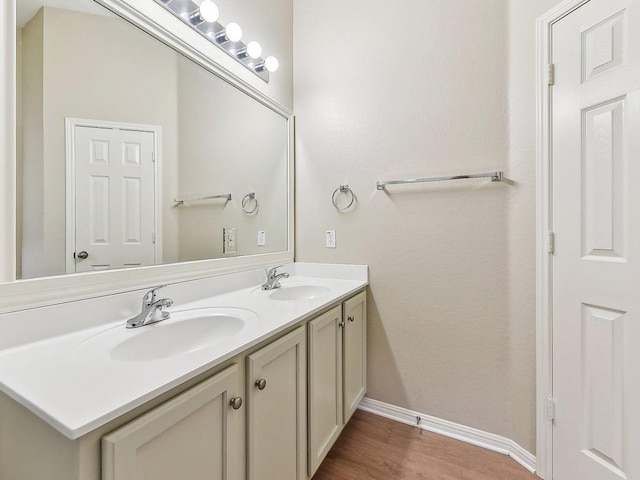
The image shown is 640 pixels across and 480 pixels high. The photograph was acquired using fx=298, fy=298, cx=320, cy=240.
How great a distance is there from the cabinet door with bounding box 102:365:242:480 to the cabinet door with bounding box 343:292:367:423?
31.2 inches

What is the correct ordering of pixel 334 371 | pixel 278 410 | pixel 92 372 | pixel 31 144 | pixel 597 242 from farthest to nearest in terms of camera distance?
pixel 334 371 → pixel 597 242 → pixel 278 410 → pixel 31 144 → pixel 92 372

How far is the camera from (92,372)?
676 millimetres

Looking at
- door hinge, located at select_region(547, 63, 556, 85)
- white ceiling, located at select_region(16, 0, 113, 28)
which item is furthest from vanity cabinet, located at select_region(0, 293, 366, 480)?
door hinge, located at select_region(547, 63, 556, 85)

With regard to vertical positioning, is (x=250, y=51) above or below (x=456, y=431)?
above

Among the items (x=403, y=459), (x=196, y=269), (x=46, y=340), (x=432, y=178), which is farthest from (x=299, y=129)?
(x=403, y=459)

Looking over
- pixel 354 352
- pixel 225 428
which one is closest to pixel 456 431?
pixel 354 352

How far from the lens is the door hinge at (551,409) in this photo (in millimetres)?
1308

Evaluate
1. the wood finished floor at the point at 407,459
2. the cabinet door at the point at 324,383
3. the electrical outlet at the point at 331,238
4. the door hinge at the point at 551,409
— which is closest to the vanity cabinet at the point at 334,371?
the cabinet door at the point at 324,383

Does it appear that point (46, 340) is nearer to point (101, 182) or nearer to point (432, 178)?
point (101, 182)

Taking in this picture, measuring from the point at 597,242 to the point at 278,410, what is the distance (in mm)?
1339

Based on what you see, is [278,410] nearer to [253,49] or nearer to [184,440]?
[184,440]

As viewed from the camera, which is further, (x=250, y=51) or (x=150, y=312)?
(x=250, y=51)

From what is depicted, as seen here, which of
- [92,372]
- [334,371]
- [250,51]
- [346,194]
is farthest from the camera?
[346,194]

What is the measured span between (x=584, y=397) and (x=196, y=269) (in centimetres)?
172
